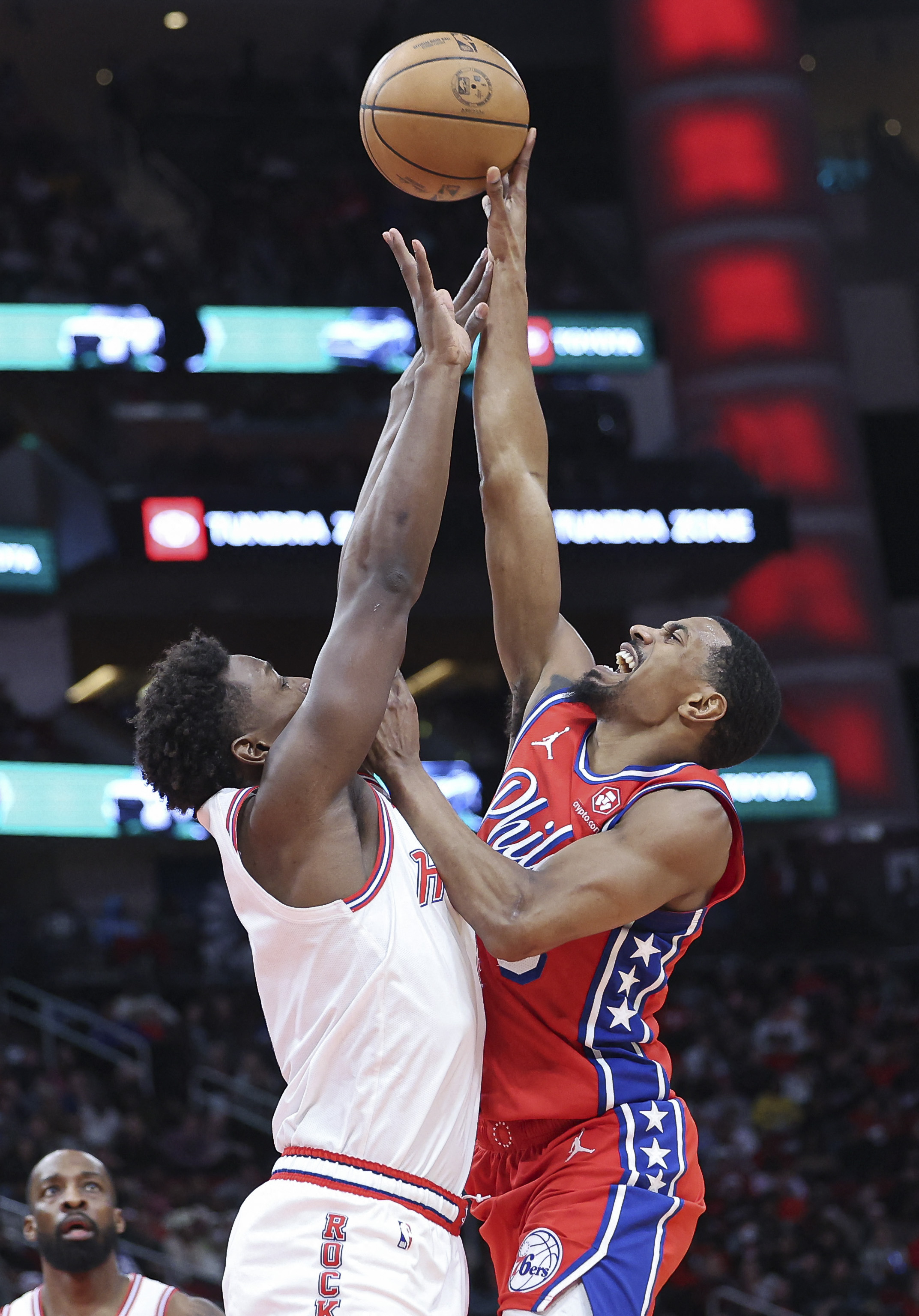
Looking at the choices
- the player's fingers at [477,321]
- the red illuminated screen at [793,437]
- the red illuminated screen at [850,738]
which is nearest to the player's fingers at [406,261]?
the player's fingers at [477,321]

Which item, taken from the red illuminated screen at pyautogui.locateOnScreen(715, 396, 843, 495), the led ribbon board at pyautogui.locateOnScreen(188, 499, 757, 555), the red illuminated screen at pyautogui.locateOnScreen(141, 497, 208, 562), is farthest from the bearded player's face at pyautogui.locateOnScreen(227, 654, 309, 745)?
the red illuminated screen at pyautogui.locateOnScreen(715, 396, 843, 495)

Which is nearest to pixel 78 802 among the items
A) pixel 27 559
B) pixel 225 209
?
pixel 27 559

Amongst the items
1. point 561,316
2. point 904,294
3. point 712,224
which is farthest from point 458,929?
point 904,294

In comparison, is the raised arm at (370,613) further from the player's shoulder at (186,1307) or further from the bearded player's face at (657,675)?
the player's shoulder at (186,1307)

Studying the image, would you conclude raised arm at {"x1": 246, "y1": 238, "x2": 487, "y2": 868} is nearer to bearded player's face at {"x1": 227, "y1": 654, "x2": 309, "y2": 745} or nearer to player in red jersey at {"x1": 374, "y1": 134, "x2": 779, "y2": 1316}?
bearded player's face at {"x1": 227, "y1": 654, "x2": 309, "y2": 745}

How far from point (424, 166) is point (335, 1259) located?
2483mm

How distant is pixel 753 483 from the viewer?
18703 millimetres

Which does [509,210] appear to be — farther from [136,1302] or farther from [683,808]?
[136,1302]

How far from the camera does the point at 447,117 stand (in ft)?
12.9

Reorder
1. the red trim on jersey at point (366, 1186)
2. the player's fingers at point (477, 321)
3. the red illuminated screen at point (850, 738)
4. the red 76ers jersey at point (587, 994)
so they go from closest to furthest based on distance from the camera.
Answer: the red trim on jersey at point (366, 1186) → the red 76ers jersey at point (587, 994) → the player's fingers at point (477, 321) → the red illuminated screen at point (850, 738)

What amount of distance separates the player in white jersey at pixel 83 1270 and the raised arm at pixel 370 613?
8.20 feet

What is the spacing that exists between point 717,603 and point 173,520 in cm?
760

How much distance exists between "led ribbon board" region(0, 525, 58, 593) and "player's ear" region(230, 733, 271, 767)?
14010 millimetres

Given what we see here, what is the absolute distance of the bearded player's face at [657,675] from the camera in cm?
364
